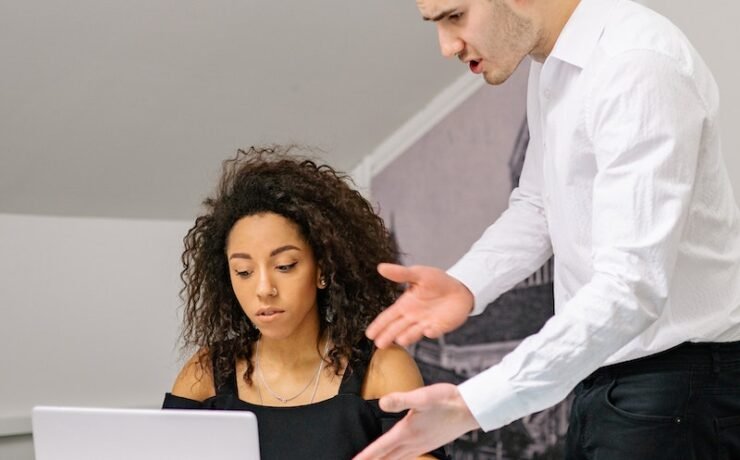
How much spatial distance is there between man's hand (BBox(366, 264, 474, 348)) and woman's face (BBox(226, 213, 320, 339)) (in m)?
0.36

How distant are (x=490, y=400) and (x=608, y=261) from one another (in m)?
0.20

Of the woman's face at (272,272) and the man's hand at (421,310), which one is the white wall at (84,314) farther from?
the man's hand at (421,310)

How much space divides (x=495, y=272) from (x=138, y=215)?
5.45 feet

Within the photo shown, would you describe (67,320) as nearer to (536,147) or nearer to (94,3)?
(94,3)

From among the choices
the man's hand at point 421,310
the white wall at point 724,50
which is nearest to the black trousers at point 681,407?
the man's hand at point 421,310

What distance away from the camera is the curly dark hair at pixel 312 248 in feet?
5.72

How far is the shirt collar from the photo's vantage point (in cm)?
125

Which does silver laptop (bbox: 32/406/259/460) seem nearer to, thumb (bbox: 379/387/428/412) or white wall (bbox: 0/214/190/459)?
thumb (bbox: 379/387/428/412)

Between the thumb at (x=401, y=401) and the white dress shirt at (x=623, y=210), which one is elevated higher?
the white dress shirt at (x=623, y=210)

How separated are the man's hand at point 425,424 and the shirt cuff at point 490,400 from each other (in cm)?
1

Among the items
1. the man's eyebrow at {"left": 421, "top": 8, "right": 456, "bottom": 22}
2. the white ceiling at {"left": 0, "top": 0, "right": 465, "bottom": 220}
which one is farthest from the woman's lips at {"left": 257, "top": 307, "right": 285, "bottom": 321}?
the white ceiling at {"left": 0, "top": 0, "right": 465, "bottom": 220}

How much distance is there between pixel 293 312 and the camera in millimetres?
1677

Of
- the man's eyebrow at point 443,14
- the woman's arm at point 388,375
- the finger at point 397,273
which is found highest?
the man's eyebrow at point 443,14

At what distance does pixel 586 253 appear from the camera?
4.24 feet
